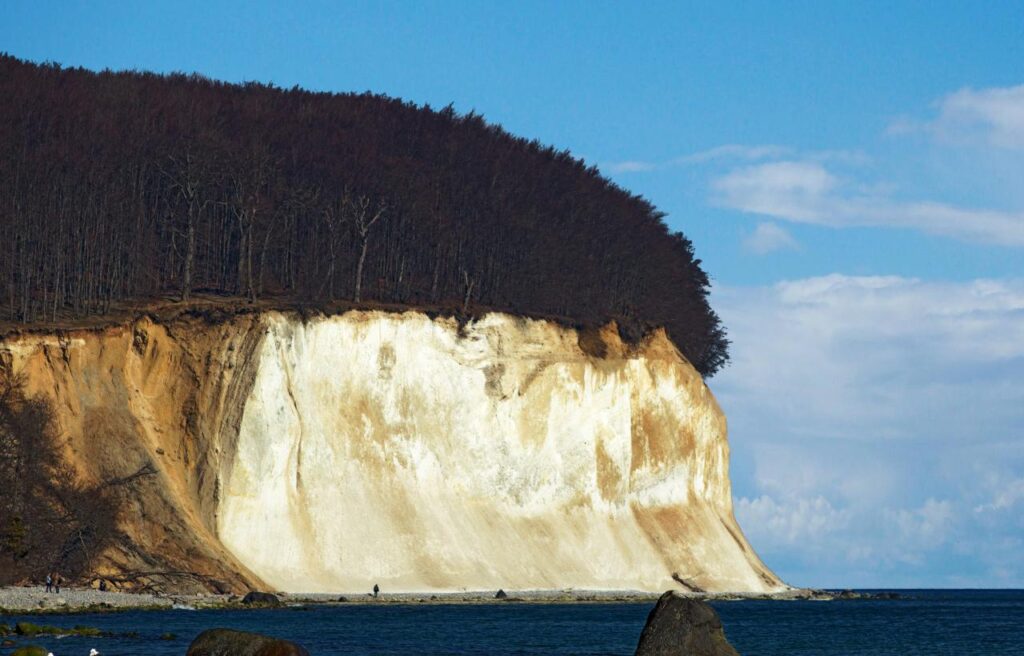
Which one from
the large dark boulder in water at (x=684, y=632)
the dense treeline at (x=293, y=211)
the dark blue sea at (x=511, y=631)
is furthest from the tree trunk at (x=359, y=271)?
the large dark boulder in water at (x=684, y=632)

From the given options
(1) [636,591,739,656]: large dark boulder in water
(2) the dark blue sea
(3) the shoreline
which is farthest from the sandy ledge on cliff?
(1) [636,591,739,656]: large dark boulder in water

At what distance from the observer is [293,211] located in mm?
85625

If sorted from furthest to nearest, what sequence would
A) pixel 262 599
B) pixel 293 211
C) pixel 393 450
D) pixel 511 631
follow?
pixel 293 211 → pixel 393 450 → pixel 262 599 → pixel 511 631

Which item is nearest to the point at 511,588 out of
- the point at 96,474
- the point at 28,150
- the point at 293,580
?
the point at 293,580

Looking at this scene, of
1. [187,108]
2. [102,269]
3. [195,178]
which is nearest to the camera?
[102,269]

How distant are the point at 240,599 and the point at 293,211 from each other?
88.4ft

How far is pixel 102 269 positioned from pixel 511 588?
23.5 meters

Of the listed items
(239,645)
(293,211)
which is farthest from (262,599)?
(239,645)

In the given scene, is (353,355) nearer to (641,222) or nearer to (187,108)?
(187,108)

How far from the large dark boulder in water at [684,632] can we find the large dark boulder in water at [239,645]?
7236 millimetres

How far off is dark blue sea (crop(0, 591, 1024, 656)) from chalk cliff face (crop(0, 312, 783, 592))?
5.00 m

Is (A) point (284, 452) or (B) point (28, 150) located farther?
(B) point (28, 150)

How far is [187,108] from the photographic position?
9444 cm

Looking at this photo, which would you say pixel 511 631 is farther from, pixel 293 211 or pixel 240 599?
pixel 293 211
